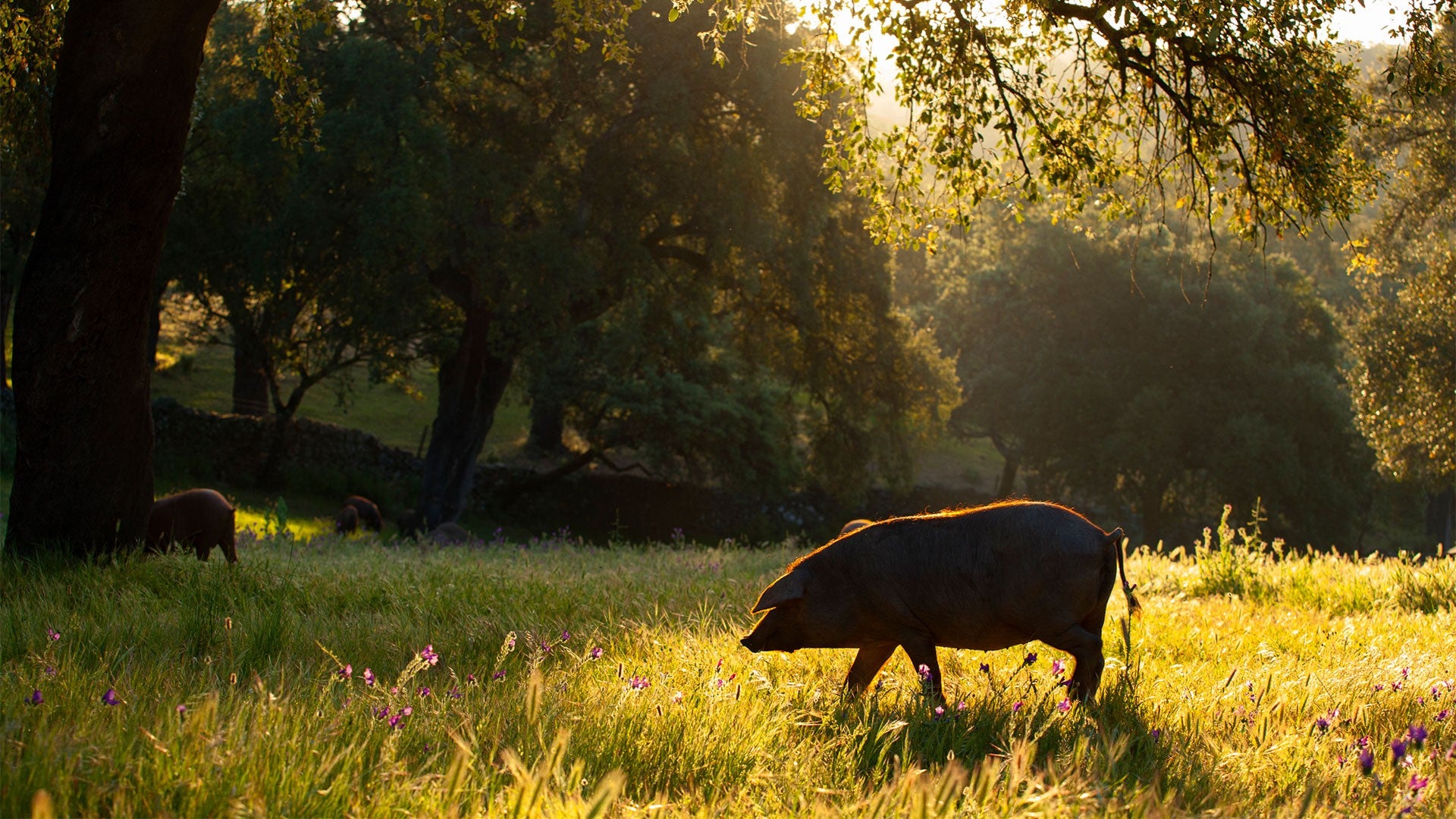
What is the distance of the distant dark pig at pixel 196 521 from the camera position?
9.88m

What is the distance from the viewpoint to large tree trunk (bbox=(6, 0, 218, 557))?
7.59 metres

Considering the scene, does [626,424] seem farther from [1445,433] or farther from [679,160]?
[1445,433]

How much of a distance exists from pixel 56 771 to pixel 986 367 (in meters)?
46.5

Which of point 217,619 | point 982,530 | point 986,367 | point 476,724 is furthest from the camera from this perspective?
point 986,367

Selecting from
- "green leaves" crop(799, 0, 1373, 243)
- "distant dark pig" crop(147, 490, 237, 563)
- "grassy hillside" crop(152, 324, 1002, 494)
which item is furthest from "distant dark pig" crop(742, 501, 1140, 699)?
"grassy hillside" crop(152, 324, 1002, 494)

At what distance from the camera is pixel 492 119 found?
70.9 ft

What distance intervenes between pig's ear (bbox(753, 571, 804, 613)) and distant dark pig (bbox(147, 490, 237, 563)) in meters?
6.28

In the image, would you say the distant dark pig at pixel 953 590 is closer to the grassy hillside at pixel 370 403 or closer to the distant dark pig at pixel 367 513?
the distant dark pig at pixel 367 513

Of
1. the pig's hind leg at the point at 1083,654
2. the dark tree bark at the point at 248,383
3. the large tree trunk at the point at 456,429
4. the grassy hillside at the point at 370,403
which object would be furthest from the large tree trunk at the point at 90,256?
the grassy hillside at the point at 370,403

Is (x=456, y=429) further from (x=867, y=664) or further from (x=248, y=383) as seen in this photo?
(x=867, y=664)

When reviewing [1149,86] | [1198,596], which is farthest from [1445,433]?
[1149,86]

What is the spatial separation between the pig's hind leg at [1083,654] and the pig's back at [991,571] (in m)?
0.06

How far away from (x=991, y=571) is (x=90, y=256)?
642 centimetres

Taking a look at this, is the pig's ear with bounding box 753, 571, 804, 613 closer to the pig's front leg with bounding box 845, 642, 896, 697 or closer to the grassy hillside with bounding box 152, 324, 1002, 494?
the pig's front leg with bounding box 845, 642, 896, 697
